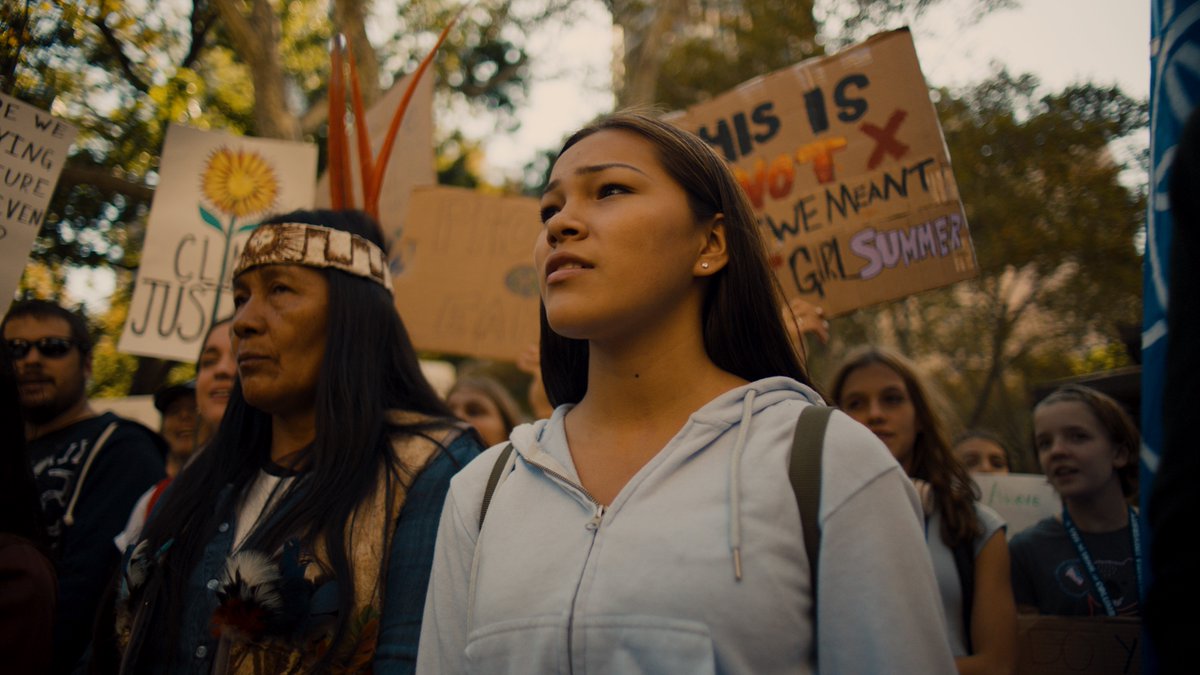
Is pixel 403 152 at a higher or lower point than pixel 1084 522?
higher

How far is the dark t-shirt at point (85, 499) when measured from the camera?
273 centimetres

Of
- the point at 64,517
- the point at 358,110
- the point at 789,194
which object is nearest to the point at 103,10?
the point at 358,110

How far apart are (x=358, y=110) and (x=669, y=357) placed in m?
2.87

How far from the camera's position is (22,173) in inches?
107

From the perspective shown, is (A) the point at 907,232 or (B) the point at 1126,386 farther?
(B) the point at 1126,386

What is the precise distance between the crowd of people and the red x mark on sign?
89cm

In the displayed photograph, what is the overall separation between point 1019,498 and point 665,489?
3.68m

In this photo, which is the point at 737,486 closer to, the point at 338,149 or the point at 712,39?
the point at 338,149

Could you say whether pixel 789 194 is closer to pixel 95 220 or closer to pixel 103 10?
pixel 103 10

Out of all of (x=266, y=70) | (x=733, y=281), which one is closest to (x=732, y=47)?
(x=266, y=70)

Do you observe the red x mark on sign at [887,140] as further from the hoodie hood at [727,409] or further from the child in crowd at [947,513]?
the hoodie hood at [727,409]

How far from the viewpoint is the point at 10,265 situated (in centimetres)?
264

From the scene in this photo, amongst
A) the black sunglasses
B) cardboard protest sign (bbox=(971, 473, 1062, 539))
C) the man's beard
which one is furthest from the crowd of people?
cardboard protest sign (bbox=(971, 473, 1062, 539))

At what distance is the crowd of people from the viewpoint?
130cm
